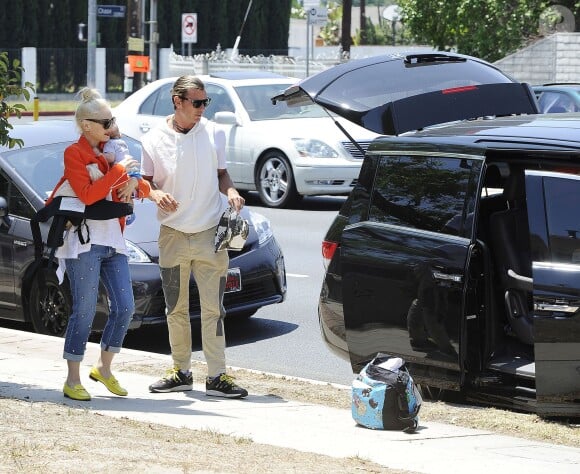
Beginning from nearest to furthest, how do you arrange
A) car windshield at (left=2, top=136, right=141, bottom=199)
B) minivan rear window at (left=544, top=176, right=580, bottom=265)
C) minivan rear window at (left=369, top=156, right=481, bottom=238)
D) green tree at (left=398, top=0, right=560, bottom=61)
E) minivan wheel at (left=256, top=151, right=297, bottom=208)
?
minivan rear window at (left=544, top=176, right=580, bottom=265) < minivan rear window at (left=369, top=156, right=481, bottom=238) < car windshield at (left=2, top=136, right=141, bottom=199) < minivan wheel at (left=256, top=151, right=297, bottom=208) < green tree at (left=398, top=0, right=560, bottom=61)

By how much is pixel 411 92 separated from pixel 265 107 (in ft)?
35.4

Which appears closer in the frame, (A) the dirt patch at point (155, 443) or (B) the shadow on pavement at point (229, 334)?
(A) the dirt patch at point (155, 443)

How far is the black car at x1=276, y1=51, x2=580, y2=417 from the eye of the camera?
6.44 metres

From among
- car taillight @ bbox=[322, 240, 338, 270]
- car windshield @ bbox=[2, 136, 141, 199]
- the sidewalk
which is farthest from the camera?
car windshield @ bbox=[2, 136, 141, 199]

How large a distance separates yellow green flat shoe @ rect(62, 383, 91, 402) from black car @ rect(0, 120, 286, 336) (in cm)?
194

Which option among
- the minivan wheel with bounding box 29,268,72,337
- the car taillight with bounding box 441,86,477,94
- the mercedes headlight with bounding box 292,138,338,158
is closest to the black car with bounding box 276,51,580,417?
the car taillight with bounding box 441,86,477,94

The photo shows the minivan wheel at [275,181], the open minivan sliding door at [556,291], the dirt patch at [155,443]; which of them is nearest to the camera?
the dirt patch at [155,443]

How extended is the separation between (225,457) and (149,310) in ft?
11.8

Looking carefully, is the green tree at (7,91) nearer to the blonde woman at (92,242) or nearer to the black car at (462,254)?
the blonde woman at (92,242)

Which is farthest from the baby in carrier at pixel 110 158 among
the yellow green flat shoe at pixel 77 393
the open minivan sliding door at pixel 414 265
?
the open minivan sliding door at pixel 414 265

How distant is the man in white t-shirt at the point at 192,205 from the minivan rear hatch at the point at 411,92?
74cm

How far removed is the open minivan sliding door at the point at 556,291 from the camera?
630cm

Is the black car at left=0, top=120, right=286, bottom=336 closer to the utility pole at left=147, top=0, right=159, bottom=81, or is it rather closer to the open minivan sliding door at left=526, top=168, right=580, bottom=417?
the open minivan sliding door at left=526, top=168, right=580, bottom=417

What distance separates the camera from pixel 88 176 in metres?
7.00
